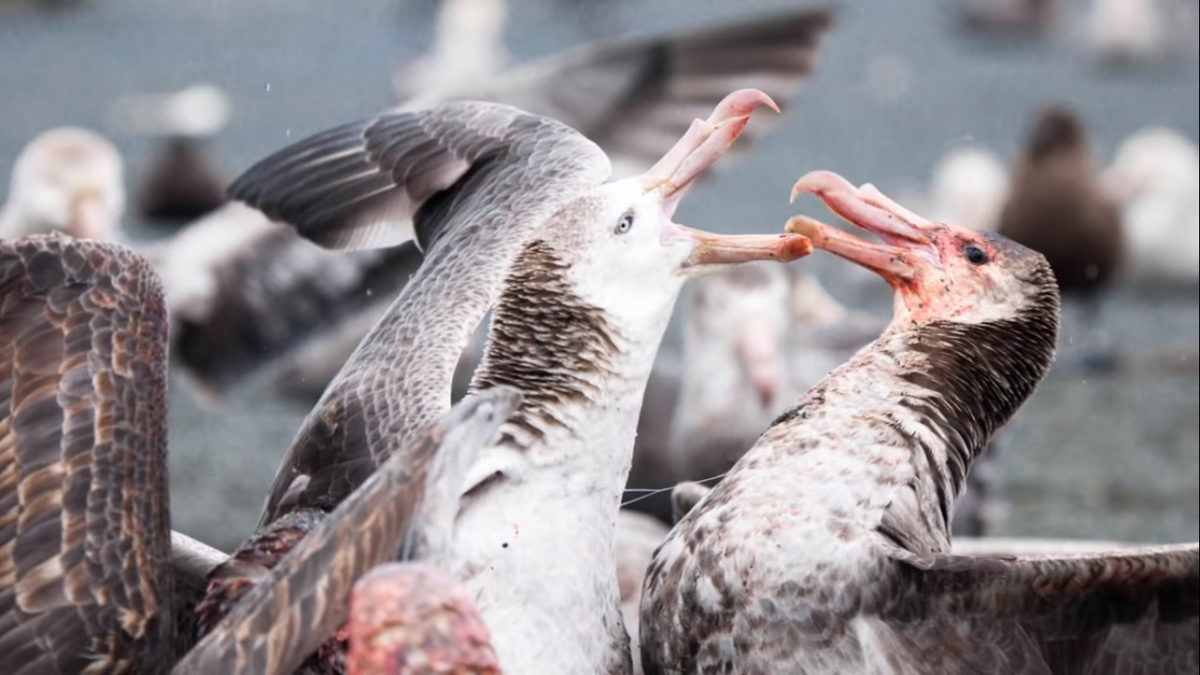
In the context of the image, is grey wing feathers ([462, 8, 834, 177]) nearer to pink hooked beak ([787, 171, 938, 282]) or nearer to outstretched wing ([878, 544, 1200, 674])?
pink hooked beak ([787, 171, 938, 282])

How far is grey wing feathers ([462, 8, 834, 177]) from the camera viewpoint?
19.5 feet

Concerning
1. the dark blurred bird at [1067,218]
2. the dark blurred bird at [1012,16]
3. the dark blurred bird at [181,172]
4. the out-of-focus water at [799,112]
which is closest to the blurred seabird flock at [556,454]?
the out-of-focus water at [799,112]

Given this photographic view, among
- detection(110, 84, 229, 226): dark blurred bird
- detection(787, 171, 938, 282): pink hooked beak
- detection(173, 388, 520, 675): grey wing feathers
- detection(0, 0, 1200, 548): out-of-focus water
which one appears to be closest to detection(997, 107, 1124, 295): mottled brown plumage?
detection(0, 0, 1200, 548): out-of-focus water

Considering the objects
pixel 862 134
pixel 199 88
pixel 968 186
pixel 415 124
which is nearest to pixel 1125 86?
pixel 862 134

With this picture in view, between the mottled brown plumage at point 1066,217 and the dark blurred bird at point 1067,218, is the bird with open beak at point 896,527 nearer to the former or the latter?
the dark blurred bird at point 1067,218

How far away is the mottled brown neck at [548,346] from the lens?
349cm

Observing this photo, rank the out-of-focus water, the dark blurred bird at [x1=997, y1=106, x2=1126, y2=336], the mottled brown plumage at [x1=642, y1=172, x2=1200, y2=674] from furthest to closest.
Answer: the dark blurred bird at [x1=997, y1=106, x2=1126, y2=336], the out-of-focus water, the mottled brown plumage at [x1=642, y1=172, x2=1200, y2=674]

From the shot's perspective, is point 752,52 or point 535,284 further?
point 752,52

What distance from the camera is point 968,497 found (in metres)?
6.71

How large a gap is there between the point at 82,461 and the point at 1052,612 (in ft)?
5.05

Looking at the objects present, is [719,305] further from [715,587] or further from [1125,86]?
[1125,86]

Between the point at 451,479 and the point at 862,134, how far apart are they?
1167 centimetres

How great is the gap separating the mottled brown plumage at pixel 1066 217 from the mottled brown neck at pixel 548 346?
7.44m

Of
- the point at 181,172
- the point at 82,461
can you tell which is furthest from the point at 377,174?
the point at 181,172
